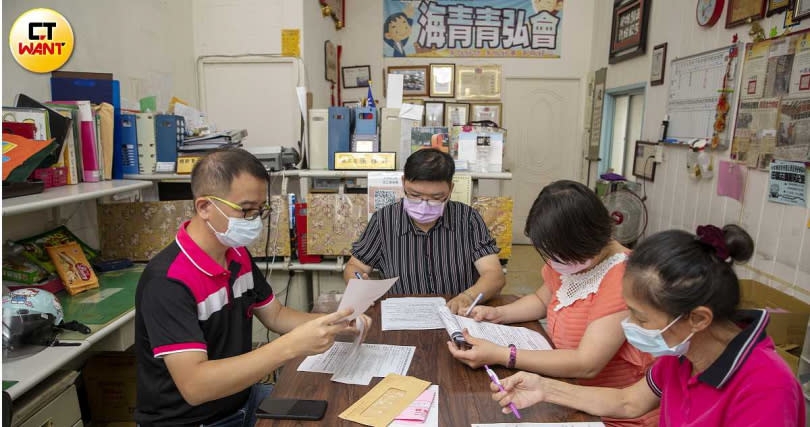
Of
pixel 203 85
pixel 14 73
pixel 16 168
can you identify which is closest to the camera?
pixel 16 168

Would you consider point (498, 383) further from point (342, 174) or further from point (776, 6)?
point (776, 6)

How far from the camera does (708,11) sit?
298 cm

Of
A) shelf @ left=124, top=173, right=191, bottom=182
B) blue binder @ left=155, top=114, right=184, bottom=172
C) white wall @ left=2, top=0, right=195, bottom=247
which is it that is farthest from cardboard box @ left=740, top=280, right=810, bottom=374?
white wall @ left=2, top=0, right=195, bottom=247

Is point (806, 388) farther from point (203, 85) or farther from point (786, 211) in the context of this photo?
point (203, 85)

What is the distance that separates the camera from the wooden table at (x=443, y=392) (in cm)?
101

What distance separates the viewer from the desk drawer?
1.47 meters

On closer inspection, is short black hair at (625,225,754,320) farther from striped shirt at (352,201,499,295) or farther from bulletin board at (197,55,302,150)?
bulletin board at (197,55,302,150)

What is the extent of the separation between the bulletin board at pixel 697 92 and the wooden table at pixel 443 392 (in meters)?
2.47

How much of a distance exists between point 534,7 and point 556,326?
4.72m

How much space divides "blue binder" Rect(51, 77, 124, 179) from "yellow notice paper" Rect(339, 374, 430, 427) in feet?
6.93

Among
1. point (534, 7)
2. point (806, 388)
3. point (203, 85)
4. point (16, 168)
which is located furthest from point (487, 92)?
point (16, 168)

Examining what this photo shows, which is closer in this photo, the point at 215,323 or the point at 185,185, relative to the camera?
the point at 215,323

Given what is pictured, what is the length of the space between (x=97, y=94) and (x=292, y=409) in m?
2.11

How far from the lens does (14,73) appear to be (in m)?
2.09
